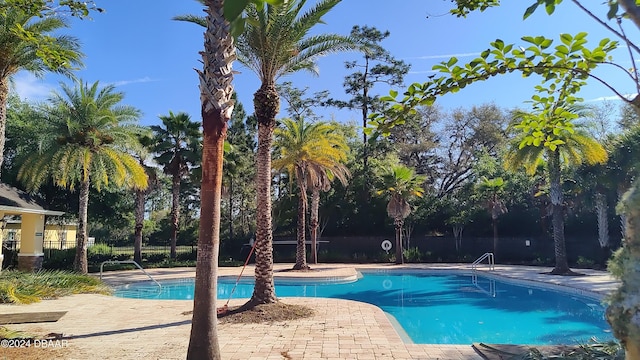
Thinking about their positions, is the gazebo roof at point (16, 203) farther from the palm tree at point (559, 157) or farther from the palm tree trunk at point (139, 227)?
the palm tree at point (559, 157)

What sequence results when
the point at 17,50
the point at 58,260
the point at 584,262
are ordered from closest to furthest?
1. the point at 17,50
2. the point at 58,260
3. the point at 584,262

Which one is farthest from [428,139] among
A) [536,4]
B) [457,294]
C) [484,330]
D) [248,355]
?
[536,4]

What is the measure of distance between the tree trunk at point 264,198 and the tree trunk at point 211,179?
4.46m

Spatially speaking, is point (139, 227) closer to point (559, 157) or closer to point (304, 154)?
point (304, 154)

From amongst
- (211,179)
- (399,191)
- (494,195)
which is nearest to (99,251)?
(399,191)

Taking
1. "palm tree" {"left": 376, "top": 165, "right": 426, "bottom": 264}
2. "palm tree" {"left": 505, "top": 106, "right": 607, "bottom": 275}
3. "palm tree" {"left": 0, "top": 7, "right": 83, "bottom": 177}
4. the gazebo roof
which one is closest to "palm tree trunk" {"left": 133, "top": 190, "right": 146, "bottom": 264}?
the gazebo roof

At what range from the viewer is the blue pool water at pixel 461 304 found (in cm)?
1001

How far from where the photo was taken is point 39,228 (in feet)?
63.3

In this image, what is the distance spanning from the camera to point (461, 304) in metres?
14.1

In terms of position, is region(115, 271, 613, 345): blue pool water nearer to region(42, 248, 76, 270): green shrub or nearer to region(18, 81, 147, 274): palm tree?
region(18, 81, 147, 274): palm tree

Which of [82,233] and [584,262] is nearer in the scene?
[82,233]

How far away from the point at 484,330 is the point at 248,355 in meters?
6.34

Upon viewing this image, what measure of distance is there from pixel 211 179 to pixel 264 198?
497 cm

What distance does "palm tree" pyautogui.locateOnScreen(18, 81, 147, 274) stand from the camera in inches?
691
